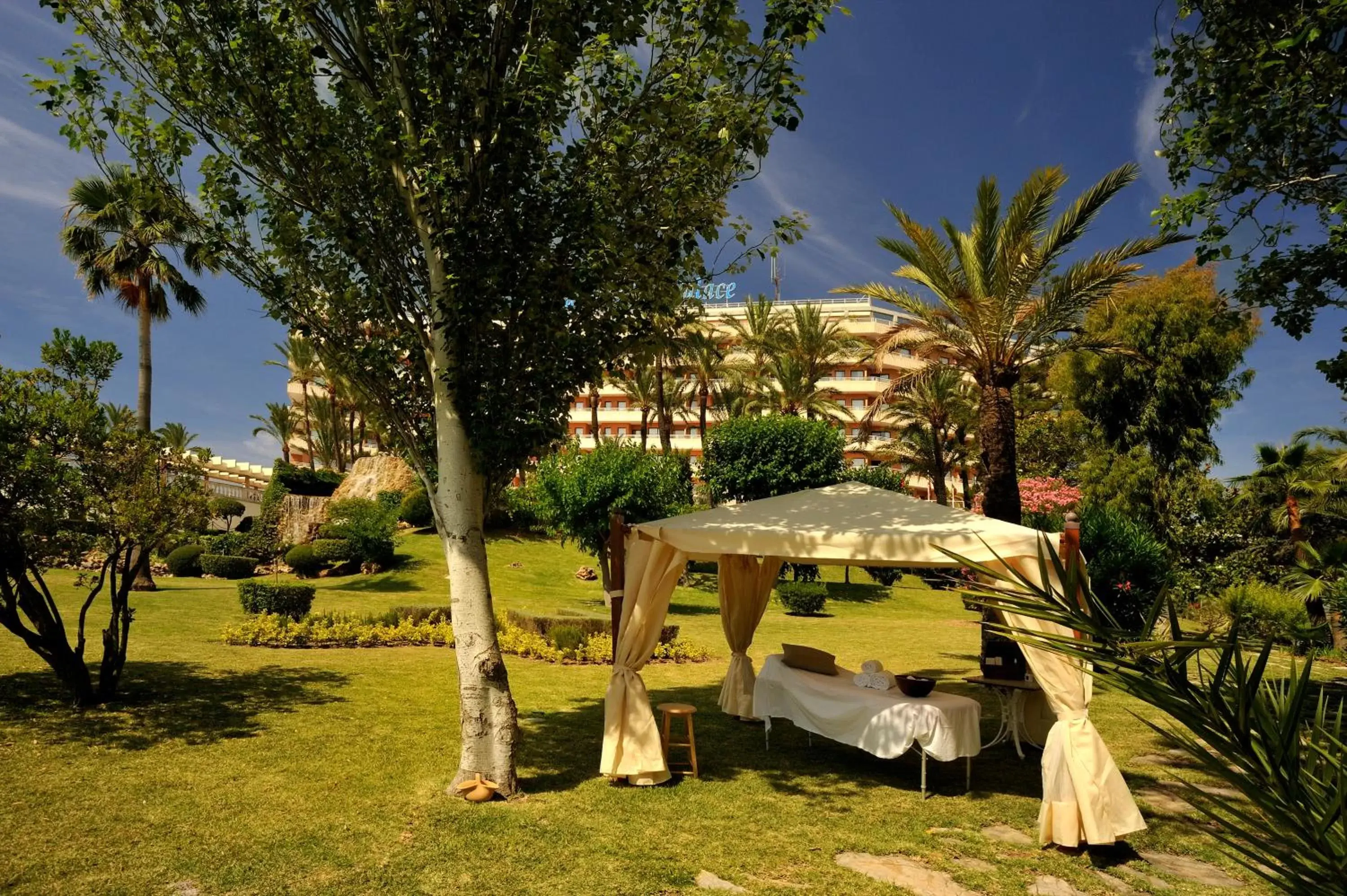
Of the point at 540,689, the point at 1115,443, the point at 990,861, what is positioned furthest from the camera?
the point at 1115,443

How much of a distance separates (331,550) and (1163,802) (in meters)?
24.7

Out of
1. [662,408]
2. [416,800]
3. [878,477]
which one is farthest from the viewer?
[662,408]

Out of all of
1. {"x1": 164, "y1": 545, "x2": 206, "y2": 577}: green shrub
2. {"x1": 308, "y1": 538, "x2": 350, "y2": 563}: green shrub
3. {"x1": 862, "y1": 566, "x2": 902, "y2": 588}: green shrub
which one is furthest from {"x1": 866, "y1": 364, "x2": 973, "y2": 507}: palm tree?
{"x1": 164, "y1": 545, "x2": 206, "y2": 577}: green shrub

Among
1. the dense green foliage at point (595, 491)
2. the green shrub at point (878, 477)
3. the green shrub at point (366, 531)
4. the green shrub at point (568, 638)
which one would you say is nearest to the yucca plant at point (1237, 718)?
the green shrub at point (568, 638)

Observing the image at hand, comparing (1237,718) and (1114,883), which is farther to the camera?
(1114,883)

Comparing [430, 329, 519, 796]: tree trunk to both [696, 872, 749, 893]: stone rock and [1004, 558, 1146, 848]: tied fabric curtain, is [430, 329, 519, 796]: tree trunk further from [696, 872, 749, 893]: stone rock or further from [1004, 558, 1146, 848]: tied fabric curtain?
[1004, 558, 1146, 848]: tied fabric curtain

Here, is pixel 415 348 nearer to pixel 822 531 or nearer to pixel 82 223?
pixel 822 531

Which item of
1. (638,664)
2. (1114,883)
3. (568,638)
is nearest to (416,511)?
(568,638)

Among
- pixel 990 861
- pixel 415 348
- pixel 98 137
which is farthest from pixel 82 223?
pixel 990 861

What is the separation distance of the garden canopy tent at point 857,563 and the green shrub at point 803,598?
1523cm

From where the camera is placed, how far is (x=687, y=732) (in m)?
8.49

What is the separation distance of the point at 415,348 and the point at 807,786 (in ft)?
19.8

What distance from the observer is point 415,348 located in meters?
8.40

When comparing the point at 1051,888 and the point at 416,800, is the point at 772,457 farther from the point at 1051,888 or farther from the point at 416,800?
the point at 1051,888
